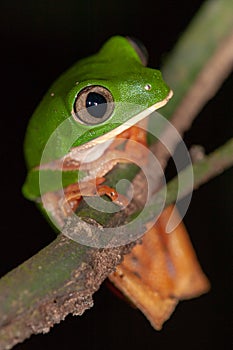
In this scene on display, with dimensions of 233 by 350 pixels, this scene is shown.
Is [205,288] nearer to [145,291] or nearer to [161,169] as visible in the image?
[145,291]

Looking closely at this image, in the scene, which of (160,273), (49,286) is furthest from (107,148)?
(49,286)

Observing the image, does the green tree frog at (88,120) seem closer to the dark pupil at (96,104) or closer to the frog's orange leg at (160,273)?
the dark pupil at (96,104)

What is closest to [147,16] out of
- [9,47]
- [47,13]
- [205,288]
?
[47,13]

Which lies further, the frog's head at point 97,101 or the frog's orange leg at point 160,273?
the frog's orange leg at point 160,273

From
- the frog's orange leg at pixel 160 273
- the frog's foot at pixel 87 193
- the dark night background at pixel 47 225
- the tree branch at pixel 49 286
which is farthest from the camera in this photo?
the dark night background at pixel 47 225

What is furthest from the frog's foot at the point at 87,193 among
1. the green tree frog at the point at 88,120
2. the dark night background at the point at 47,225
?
the dark night background at the point at 47,225

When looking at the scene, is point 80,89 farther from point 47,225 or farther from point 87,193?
point 47,225

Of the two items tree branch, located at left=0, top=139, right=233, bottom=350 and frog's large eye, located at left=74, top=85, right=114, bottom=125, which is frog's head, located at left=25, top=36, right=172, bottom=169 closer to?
frog's large eye, located at left=74, top=85, right=114, bottom=125

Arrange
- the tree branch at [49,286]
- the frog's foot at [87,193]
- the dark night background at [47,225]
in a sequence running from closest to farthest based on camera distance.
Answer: the tree branch at [49,286] < the frog's foot at [87,193] < the dark night background at [47,225]

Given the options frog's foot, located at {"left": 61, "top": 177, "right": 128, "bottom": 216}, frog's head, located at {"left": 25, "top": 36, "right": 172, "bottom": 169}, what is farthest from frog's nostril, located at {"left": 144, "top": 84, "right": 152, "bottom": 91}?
frog's foot, located at {"left": 61, "top": 177, "right": 128, "bottom": 216}
